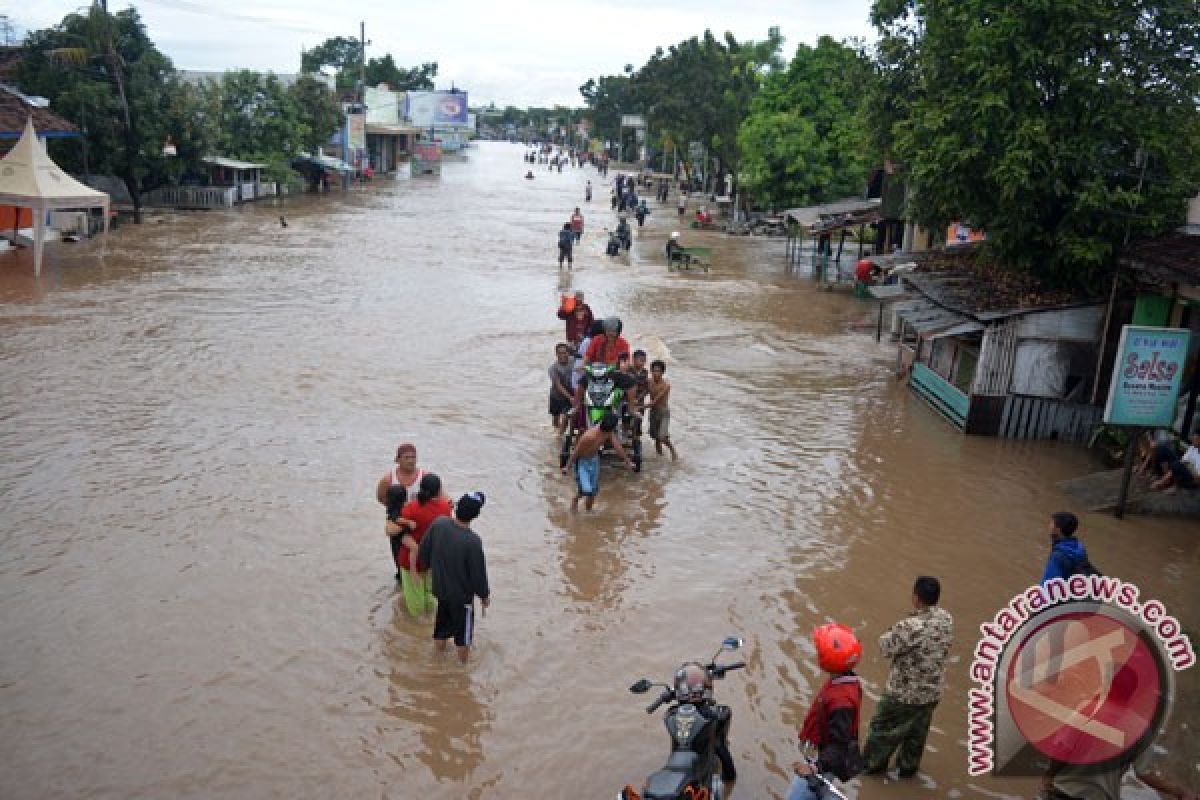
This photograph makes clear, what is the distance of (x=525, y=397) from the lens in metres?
14.8

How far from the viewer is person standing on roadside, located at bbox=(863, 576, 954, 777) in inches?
217

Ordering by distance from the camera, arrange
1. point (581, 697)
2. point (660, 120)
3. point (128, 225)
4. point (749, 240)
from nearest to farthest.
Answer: point (581, 697)
point (128, 225)
point (749, 240)
point (660, 120)

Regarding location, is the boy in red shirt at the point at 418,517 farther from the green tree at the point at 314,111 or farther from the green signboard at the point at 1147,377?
the green tree at the point at 314,111

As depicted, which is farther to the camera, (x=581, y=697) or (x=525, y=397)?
(x=525, y=397)

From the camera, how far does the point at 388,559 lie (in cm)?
887

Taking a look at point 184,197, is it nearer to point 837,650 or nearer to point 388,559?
point 388,559

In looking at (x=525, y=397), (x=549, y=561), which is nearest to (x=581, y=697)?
(x=549, y=561)

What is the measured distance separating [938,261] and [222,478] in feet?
41.2

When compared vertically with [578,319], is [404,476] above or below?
below

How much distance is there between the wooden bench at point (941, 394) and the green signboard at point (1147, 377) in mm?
3894

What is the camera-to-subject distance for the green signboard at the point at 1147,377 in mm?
9812

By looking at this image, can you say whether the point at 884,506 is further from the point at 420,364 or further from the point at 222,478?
the point at 420,364

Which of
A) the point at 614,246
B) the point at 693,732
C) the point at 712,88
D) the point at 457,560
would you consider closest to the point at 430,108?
the point at 712,88

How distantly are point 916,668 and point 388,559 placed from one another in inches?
197
